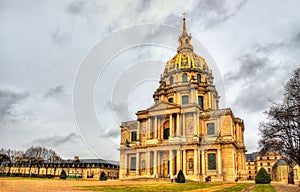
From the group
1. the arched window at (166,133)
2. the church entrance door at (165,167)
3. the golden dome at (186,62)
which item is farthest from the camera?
the golden dome at (186,62)

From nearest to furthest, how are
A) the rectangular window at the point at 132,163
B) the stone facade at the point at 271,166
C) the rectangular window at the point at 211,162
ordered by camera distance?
Answer: 1. the rectangular window at the point at 211,162
2. the rectangular window at the point at 132,163
3. the stone facade at the point at 271,166

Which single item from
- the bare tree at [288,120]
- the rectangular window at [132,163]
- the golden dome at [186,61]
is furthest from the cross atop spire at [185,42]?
the bare tree at [288,120]

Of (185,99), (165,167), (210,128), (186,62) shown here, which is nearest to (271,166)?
(185,99)

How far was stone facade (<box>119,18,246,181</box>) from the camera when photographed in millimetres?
59750

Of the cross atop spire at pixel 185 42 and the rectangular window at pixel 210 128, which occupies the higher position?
the cross atop spire at pixel 185 42

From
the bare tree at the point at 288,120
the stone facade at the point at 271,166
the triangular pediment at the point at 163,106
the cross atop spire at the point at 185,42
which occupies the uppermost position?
the cross atop spire at the point at 185,42

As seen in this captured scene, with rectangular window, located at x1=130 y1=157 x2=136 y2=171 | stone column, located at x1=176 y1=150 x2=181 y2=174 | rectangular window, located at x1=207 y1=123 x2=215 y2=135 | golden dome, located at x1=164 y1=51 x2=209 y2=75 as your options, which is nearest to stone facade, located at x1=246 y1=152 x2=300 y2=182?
rectangular window, located at x1=207 y1=123 x2=215 y2=135

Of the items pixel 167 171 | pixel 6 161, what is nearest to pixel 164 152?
pixel 167 171

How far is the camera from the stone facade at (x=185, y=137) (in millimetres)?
59750

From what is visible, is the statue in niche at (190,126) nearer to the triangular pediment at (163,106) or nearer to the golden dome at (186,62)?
the triangular pediment at (163,106)

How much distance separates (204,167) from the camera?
196 feet

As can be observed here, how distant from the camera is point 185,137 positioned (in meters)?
62.1

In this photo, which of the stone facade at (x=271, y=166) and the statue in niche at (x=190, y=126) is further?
the stone facade at (x=271, y=166)

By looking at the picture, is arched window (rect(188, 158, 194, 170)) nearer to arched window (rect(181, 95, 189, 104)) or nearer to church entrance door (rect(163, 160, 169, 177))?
church entrance door (rect(163, 160, 169, 177))
